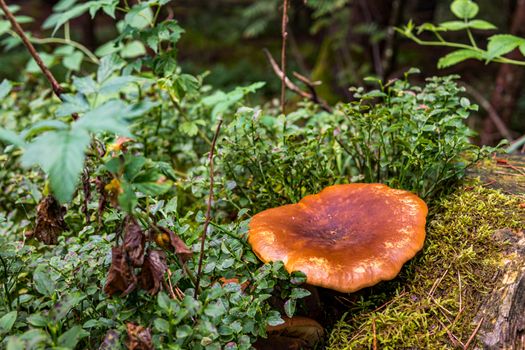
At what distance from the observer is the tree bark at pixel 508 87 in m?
4.72

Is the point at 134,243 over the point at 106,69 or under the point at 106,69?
under

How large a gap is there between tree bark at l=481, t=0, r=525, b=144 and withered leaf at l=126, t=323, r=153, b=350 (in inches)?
193

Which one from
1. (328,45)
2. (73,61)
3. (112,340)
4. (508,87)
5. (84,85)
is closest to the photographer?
(112,340)

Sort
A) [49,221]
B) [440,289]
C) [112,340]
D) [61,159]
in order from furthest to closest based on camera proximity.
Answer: [440,289], [49,221], [112,340], [61,159]

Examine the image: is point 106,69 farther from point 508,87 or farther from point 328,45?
point 508,87

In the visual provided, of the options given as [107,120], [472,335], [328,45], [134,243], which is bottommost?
[328,45]

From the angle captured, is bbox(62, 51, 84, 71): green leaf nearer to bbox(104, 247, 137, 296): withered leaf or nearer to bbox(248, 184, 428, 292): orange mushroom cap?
bbox(248, 184, 428, 292): orange mushroom cap

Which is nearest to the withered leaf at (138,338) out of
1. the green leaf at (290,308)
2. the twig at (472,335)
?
the green leaf at (290,308)

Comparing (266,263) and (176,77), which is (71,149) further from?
(176,77)

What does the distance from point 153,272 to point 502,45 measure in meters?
1.86

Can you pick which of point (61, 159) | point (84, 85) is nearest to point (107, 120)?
point (61, 159)

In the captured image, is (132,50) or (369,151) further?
(132,50)

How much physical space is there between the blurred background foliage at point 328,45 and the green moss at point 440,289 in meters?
1.38

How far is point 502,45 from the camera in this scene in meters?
2.05
